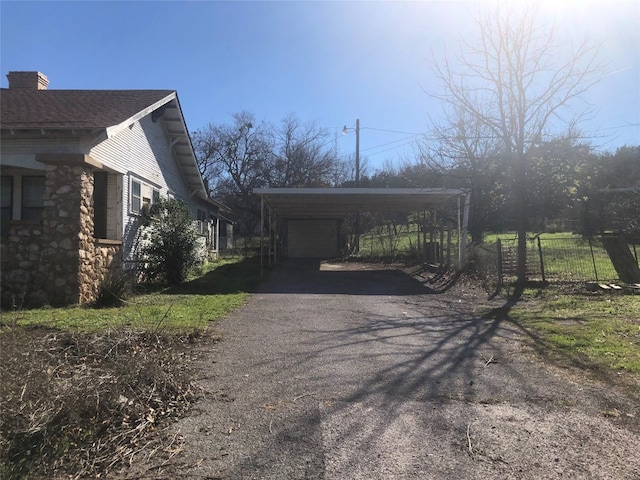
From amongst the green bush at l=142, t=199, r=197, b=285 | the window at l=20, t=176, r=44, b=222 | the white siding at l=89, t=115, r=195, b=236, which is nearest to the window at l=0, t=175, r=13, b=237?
the window at l=20, t=176, r=44, b=222

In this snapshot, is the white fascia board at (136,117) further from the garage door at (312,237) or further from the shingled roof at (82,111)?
the garage door at (312,237)

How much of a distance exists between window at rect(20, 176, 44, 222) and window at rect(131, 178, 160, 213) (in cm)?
259

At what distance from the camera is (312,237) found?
31.9 metres

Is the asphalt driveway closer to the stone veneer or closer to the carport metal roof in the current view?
the stone veneer

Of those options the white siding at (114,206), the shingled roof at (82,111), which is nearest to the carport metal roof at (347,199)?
the shingled roof at (82,111)

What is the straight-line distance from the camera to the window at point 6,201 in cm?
1183

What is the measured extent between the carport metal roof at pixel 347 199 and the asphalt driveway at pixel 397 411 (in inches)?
407

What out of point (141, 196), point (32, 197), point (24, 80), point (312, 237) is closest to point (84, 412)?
point (32, 197)

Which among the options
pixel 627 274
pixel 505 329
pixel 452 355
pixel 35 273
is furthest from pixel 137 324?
pixel 627 274

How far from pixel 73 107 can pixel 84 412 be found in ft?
36.4

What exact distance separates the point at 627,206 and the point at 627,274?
10754mm

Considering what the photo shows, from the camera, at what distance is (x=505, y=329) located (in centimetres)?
830

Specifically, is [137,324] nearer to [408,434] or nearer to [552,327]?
[408,434]

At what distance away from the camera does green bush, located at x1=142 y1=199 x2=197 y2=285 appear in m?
14.2
